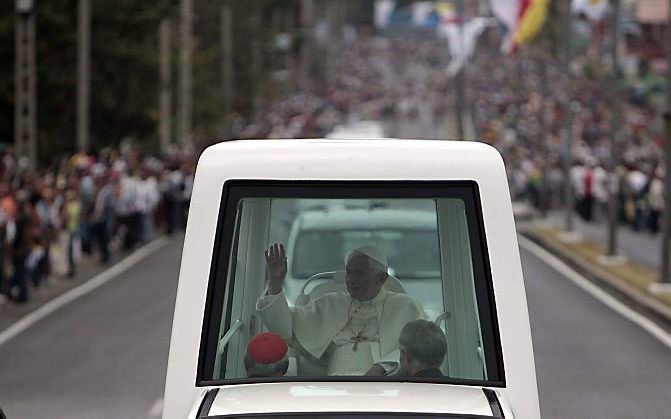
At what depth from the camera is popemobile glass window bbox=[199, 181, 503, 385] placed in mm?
6000

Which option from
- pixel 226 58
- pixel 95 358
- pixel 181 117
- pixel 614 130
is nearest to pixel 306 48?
pixel 226 58

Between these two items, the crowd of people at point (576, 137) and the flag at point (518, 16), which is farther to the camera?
the flag at point (518, 16)

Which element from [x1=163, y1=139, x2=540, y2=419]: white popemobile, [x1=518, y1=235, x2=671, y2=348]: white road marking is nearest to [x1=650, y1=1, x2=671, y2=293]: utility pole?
[x1=518, y1=235, x2=671, y2=348]: white road marking

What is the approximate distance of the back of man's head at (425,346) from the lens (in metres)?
6.06

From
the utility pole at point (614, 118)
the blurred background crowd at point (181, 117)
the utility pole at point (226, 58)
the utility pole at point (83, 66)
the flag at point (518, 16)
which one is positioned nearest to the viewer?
the blurred background crowd at point (181, 117)

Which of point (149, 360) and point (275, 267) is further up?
point (275, 267)

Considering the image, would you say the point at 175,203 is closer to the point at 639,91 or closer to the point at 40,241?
the point at 40,241

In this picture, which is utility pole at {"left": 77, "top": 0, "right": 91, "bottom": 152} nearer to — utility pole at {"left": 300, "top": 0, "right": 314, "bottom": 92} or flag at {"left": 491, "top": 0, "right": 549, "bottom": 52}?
flag at {"left": 491, "top": 0, "right": 549, "bottom": 52}

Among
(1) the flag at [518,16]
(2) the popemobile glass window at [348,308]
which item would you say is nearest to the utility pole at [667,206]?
(2) the popemobile glass window at [348,308]

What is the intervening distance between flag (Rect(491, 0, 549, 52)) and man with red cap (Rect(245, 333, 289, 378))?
127 ft

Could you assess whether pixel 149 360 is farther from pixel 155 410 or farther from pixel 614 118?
pixel 614 118

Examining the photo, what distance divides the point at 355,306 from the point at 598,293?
19.5 m

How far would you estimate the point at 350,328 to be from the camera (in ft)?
20.7

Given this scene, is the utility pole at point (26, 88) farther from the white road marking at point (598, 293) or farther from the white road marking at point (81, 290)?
the white road marking at point (598, 293)
